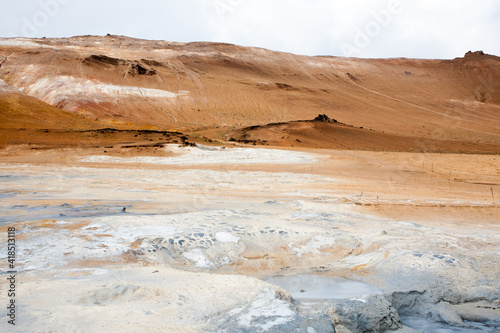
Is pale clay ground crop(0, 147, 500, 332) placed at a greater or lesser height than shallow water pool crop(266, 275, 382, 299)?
greater

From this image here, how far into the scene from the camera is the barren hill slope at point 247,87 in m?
39.1

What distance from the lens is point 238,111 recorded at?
42312 millimetres

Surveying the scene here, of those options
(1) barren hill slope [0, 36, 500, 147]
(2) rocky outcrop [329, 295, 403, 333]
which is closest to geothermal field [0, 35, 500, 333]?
(2) rocky outcrop [329, 295, 403, 333]

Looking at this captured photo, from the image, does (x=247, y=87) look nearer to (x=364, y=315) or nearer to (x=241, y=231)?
(x=241, y=231)

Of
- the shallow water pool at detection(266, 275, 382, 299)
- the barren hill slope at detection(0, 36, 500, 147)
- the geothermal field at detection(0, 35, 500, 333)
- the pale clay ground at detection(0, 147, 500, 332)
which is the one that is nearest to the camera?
the pale clay ground at detection(0, 147, 500, 332)

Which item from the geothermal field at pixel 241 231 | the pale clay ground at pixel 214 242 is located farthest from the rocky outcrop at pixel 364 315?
the pale clay ground at pixel 214 242

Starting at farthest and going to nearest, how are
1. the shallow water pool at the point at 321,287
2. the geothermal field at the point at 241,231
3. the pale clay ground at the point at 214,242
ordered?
the shallow water pool at the point at 321,287 < the geothermal field at the point at 241,231 < the pale clay ground at the point at 214,242

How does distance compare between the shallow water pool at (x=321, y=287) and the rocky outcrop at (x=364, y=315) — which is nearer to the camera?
the rocky outcrop at (x=364, y=315)

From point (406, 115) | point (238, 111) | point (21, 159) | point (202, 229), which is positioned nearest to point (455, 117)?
point (406, 115)

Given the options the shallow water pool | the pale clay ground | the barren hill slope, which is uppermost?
the barren hill slope

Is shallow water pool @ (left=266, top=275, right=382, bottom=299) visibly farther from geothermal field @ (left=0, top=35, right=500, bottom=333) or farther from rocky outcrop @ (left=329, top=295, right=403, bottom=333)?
rocky outcrop @ (left=329, top=295, right=403, bottom=333)

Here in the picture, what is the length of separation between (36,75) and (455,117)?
45458 millimetres

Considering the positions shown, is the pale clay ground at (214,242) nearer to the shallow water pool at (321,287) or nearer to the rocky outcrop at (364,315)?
the shallow water pool at (321,287)

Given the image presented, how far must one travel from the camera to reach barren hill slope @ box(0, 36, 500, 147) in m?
39.1
